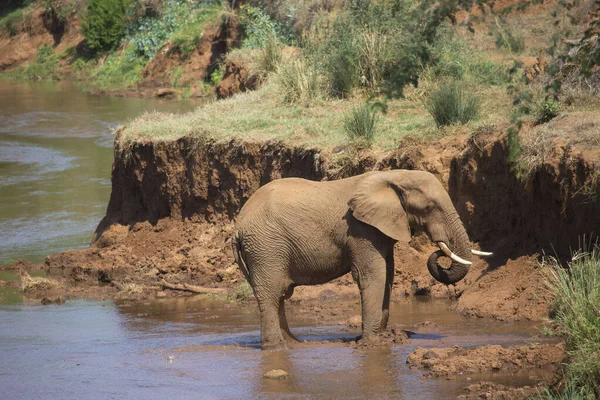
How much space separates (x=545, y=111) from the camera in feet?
43.8

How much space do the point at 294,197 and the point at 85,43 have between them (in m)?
39.7

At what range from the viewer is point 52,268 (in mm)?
17500

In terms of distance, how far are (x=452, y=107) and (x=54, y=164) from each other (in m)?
15.7

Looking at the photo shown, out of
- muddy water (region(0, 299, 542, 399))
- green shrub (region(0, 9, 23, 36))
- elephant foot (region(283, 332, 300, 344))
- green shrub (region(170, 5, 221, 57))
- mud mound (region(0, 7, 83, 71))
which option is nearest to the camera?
muddy water (region(0, 299, 542, 399))

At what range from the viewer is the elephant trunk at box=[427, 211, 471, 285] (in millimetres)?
10812

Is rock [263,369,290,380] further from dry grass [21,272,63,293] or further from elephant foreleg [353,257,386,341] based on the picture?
dry grass [21,272,63,293]

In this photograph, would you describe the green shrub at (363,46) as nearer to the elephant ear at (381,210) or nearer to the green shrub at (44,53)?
the elephant ear at (381,210)

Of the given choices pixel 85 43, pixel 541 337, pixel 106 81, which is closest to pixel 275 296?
pixel 541 337

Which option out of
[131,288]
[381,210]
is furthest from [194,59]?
[381,210]

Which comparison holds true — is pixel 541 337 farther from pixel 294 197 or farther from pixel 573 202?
pixel 294 197

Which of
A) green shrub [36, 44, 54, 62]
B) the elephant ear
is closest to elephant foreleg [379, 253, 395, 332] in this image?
the elephant ear

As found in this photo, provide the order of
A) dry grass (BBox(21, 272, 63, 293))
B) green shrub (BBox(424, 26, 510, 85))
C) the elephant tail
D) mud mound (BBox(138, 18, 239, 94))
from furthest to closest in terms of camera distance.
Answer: mud mound (BBox(138, 18, 239, 94))
green shrub (BBox(424, 26, 510, 85))
dry grass (BBox(21, 272, 63, 293))
the elephant tail

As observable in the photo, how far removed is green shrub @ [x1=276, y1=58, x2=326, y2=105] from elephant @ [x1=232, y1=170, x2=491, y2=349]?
7902mm

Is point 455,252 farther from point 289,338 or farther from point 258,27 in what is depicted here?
point 258,27
